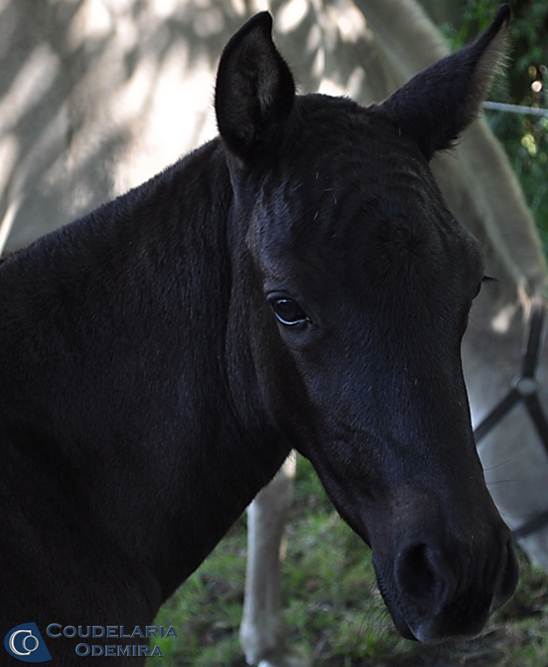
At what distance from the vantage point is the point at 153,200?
224 cm

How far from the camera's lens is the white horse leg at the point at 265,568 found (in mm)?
4160

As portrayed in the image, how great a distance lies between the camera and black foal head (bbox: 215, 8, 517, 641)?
70.8 inches

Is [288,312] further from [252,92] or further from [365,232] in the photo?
[252,92]

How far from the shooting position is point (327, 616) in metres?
4.46

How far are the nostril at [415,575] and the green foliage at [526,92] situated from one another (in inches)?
174

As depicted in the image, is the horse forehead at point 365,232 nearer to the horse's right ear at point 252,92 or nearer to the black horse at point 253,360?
the black horse at point 253,360

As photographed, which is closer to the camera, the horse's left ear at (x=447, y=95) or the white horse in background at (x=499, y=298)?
the horse's left ear at (x=447, y=95)

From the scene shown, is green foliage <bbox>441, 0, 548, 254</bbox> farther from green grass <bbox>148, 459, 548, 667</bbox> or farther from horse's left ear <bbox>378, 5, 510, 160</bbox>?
horse's left ear <bbox>378, 5, 510, 160</bbox>

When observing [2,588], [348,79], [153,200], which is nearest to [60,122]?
[348,79]

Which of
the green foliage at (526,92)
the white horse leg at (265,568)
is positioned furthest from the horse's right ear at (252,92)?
the green foliage at (526,92)

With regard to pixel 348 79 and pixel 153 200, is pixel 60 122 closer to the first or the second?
pixel 348 79

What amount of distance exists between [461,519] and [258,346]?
21.4 inches

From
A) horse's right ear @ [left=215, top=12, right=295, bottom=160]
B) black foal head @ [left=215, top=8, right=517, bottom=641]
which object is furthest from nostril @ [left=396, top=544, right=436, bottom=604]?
horse's right ear @ [left=215, top=12, right=295, bottom=160]

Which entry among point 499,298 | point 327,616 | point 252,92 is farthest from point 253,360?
point 327,616
